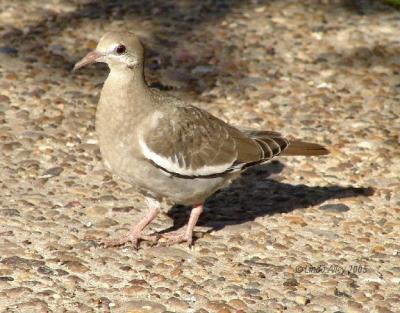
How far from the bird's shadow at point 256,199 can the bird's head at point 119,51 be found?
1209mm

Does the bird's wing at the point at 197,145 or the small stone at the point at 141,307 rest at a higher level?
the bird's wing at the point at 197,145

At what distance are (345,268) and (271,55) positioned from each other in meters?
3.49

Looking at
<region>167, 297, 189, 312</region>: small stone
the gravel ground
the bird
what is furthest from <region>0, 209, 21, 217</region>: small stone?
<region>167, 297, 189, 312</region>: small stone

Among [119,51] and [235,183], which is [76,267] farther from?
[235,183]

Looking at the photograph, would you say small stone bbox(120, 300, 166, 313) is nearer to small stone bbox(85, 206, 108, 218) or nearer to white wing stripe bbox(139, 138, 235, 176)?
white wing stripe bbox(139, 138, 235, 176)

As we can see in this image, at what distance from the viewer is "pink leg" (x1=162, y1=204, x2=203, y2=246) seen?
616cm

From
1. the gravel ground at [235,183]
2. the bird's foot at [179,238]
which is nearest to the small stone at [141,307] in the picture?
the gravel ground at [235,183]

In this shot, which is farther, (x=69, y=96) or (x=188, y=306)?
(x=69, y=96)

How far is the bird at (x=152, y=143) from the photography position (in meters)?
5.85

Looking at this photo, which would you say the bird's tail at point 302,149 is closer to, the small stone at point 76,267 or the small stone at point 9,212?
the small stone at point 76,267

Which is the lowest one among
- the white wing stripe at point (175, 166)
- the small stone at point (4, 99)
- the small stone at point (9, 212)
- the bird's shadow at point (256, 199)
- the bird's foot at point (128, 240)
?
the bird's shadow at point (256, 199)

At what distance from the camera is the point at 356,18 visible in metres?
9.78

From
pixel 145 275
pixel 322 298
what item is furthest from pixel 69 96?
pixel 322 298

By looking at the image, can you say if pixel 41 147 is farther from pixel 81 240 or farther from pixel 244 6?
pixel 244 6
